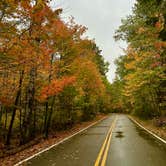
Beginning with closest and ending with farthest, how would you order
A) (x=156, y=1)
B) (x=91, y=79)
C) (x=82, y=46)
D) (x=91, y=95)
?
(x=156, y=1)
(x=82, y=46)
(x=91, y=79)
(x=91, y=95)

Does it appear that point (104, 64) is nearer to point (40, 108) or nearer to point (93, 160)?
point (40, 108)

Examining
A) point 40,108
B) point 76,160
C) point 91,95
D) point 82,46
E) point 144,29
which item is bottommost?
point 76,160

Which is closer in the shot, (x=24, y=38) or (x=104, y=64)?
(x=24, y=38)

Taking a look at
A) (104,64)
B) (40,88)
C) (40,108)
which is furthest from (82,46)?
(104,64)

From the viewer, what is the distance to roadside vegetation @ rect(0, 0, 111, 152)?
400 inches

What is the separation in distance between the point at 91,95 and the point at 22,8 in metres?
26.4

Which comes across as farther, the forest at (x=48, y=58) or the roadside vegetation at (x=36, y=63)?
the forest at (x=48, y=58)

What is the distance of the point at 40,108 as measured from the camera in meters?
22.9

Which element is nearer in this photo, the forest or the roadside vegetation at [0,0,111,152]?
the roadside vegetation at [0,0,111,152]

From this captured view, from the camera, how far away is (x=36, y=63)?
1273 cm

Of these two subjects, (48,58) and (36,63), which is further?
(48,58)

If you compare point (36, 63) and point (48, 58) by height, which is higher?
point (48, 58)

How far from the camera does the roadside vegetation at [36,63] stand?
10172 mm

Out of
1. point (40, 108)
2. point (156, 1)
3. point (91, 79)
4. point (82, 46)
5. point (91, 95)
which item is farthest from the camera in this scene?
point (91, 95)
